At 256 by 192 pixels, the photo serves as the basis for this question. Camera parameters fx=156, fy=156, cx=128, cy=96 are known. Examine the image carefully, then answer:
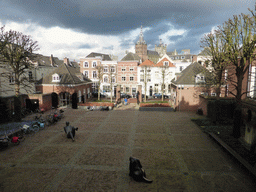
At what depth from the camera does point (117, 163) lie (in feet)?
29.5

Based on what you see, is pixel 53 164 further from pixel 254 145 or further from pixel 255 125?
pixel 255 125

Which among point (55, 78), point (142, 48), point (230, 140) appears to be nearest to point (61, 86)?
point (55, 78)

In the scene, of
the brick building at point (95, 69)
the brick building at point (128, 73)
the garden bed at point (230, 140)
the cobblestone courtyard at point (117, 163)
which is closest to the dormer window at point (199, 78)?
the garden bed at point (230, 140)

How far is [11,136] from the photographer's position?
40.3ft

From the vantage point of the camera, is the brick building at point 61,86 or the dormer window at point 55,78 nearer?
the brick building at point 61,86

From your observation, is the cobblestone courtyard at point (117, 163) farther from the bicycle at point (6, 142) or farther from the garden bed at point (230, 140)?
the garden bed at point (230, 140)

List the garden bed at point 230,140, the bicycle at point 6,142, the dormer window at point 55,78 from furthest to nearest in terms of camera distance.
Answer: the dormer window at point 55,78 → the bicycle at point 6,142 → the garden bed at point 230,140

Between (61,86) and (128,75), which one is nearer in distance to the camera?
(61,86)

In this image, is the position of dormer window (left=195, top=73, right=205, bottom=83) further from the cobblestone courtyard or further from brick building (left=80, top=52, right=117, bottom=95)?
brick building (left=80, top=52, right=117, bottom=95)

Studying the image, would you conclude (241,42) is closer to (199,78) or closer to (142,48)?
(199,78)

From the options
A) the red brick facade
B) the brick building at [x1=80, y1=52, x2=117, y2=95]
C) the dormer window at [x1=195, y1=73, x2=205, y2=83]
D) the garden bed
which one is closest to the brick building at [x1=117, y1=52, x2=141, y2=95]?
the red brick facade

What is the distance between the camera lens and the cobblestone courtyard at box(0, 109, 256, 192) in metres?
7.12

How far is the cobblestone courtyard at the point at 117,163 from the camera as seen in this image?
712cm

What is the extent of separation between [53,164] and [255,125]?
12.7 m
